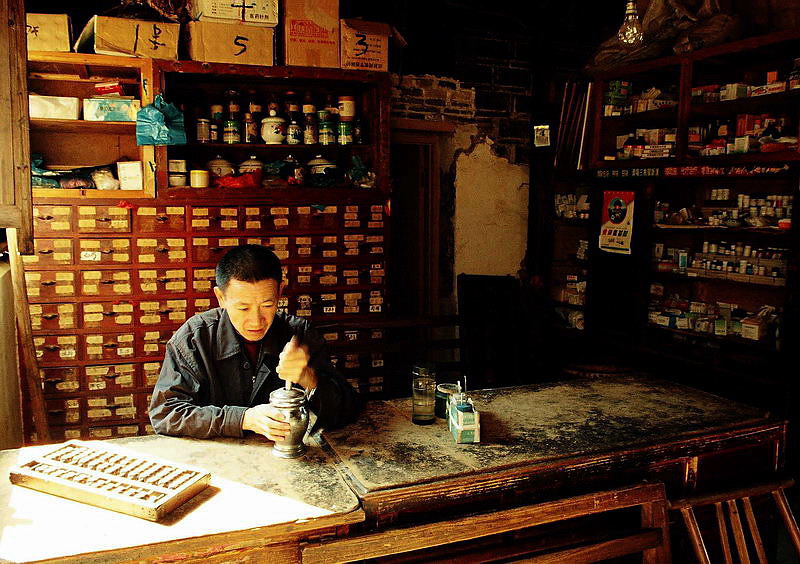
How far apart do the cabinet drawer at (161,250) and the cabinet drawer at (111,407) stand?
0.88m

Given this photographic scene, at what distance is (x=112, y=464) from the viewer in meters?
1.94

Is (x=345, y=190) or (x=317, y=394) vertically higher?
(x=345, y=190)

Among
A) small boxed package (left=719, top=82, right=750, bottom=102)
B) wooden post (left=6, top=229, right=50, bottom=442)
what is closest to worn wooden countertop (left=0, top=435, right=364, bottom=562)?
Result: wooden post (left=6, top=229, right=50, bottom=442)

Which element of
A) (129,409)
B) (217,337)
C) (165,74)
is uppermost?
(165,74)

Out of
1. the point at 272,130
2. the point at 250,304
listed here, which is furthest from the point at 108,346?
the point at 250,304

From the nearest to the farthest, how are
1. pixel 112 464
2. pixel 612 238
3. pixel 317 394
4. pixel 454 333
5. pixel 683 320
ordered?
pixel 112 464 < pixel 317 394 < pixel 683 320 < pixel 612 238 < pixel 454 333

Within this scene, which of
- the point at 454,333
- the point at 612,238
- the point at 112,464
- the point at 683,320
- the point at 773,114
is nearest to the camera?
the point at 112,464

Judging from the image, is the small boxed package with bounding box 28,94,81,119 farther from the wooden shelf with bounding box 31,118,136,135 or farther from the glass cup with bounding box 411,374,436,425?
the glass cup with bounding box 411,374,436,425

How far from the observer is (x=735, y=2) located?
450 cm

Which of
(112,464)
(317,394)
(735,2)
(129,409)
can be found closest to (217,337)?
(317,394)

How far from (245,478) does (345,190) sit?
2.94 metres

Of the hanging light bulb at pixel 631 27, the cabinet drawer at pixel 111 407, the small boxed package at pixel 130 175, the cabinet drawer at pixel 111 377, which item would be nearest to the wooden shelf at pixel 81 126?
the small boxed package at pixel 130 175

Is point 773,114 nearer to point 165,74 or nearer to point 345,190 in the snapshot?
point 345,190

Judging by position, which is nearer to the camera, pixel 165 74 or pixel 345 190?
pixel 165 74
